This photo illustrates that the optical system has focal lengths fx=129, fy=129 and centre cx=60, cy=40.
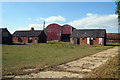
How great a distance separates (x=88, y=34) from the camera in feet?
130

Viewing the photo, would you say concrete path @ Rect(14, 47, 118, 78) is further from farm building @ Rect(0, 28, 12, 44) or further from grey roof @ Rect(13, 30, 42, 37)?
grey roof @ Rect(13, 30, 42, 37)

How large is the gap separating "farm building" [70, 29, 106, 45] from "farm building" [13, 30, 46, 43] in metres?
13.3

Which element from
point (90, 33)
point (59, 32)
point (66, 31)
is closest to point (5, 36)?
point (59, 32)

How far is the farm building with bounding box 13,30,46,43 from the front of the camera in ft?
157

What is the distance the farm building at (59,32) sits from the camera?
181ft

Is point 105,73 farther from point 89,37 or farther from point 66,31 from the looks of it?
point 66,31

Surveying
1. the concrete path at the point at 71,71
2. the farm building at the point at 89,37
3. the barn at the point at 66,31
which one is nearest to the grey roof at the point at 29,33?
the barn at the point at 66,31

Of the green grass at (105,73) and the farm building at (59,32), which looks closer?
the green grass at (105,73)

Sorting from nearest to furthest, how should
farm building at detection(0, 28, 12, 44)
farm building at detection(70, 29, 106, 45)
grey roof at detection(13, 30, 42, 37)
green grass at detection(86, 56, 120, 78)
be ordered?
green grass at detection(86, 56, 120, 78) → farm building at detection(70, 29, 106, 45) → farm building at detection(0, 28, 12, 44) → grey roof at detection(13, 30, 42, 37)

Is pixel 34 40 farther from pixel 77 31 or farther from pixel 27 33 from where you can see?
pixel 77 31

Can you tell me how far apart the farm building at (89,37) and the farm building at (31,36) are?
13.3 m

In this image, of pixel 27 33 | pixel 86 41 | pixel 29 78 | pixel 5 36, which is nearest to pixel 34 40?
pixel 27 33

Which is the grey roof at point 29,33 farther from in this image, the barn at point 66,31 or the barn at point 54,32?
the barn at point 66,31

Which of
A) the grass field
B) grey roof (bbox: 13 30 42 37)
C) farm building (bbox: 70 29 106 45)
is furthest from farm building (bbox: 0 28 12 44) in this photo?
the grass field
